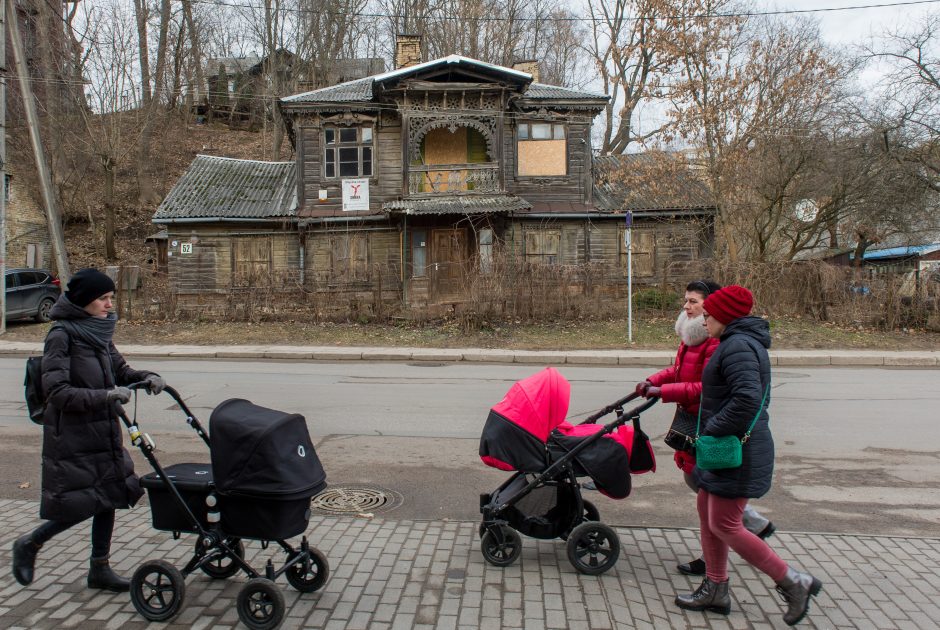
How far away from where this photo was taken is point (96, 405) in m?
3.55

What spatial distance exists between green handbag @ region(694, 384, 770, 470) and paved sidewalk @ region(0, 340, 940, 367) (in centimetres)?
1100

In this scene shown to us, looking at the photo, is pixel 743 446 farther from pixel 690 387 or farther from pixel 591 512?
pixel 591 512

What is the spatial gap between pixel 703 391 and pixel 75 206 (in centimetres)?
3608

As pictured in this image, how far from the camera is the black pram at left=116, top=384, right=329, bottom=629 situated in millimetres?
3355

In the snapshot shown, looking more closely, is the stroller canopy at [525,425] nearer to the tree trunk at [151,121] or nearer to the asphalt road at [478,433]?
the asphalt road at [478,433]

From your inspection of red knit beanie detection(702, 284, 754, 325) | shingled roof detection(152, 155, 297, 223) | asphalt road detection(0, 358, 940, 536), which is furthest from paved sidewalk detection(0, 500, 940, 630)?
shingled roof detection(152, 155, 297, 223)

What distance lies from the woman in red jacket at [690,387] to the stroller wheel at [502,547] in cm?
105

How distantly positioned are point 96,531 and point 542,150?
23151mm

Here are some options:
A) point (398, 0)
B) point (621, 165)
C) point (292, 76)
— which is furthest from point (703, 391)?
point (292, 76)

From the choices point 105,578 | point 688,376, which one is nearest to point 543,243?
point 688,376

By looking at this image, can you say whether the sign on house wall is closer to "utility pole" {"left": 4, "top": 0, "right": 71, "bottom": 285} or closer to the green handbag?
"utility pole" {"left": 4, "top": 0, "right": 71, "bottom": 285}

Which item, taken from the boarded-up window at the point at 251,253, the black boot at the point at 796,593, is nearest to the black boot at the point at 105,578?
the black boot at the point at 796,593

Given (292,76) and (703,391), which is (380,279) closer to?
(703,391)

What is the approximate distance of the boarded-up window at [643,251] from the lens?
25.4m
